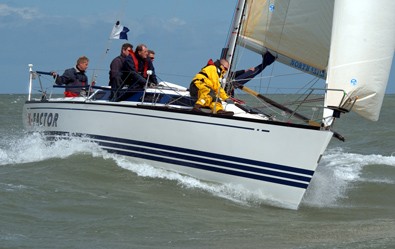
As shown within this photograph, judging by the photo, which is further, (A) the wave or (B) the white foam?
(B) the white foam

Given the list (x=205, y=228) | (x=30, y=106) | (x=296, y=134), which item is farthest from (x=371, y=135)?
(x=205, y=228)

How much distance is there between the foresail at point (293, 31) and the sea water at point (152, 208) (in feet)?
6.20

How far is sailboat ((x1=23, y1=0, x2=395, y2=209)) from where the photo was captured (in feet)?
33.8

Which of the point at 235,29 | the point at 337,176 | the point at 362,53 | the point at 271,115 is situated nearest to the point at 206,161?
the point at 271,115

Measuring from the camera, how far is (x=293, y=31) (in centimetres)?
1165

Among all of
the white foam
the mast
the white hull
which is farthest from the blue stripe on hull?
the mast

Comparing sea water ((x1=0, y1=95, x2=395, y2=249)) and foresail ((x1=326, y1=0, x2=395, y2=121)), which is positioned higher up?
foresail ((x1=326, y1=0, x2=395, y2=121))

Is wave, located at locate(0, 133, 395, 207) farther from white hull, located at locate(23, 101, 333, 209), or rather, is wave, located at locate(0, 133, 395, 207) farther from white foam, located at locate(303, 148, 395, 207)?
white hull, located at locate(23, 101, 333, 209)

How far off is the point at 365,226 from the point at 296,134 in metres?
A: 1.44

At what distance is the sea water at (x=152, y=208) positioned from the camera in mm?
8234

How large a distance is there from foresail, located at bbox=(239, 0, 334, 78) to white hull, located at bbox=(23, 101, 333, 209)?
168 cm

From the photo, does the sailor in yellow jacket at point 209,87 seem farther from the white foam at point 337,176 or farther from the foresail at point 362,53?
the white foam at point 337,176

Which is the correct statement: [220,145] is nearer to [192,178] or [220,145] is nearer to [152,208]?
[192,178]

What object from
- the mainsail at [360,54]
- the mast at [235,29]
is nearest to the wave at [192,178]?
the mainsail at [360,54]
